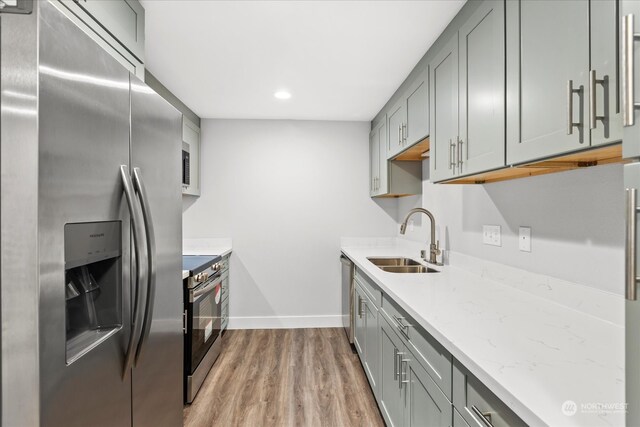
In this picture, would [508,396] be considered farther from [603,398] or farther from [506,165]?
[506,165]

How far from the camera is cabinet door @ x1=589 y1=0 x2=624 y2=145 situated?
31.6 inches

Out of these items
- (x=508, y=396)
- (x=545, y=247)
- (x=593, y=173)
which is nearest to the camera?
(x=508, y=396)

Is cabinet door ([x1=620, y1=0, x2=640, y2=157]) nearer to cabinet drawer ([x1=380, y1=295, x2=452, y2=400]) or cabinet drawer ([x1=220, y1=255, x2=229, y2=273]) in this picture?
cabinet drawer ([x1=380, y1=295, x2=452, y2=400])

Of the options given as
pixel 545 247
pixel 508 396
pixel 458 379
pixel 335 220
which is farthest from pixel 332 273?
pixel 508 396

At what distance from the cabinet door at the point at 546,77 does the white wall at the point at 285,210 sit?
2.60 meters

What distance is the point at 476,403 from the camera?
0.89 metres

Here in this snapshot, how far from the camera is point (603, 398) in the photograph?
0.70 metres

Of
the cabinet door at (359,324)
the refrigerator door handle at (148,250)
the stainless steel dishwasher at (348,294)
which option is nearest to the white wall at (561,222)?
the cabinet door at (359,324)

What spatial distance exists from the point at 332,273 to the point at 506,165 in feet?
8.98

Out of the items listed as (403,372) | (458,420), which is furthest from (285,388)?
(458,420)

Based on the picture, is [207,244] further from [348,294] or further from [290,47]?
[290,47]

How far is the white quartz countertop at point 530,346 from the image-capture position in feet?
2.25

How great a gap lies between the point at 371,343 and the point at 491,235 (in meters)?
1.05

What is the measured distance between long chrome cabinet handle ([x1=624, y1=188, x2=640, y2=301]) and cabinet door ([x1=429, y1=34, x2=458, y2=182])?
1.20 meters
